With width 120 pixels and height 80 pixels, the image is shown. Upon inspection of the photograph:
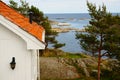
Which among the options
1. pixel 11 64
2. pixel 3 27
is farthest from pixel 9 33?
pixel 11 64

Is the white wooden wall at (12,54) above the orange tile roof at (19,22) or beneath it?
beneath

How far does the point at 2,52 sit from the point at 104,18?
16013 mm

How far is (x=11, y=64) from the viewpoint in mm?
10367

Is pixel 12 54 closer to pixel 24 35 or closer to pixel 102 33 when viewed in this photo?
pixel 24 35

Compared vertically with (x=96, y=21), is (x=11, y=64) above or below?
below

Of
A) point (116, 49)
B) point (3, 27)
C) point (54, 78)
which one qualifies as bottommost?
point (54, 78)

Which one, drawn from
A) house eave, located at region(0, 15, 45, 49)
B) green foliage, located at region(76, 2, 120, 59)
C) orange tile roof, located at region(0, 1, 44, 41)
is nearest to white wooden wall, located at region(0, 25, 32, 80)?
house eave, located at region(0, 15, 45, 49)

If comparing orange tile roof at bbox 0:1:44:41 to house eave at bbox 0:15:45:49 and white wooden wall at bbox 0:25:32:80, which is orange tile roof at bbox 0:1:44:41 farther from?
white wooden wall at bbox 0:25:32:80

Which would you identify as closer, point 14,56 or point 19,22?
point 14,56

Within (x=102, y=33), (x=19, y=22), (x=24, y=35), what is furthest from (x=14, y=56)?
(x=102, y=33)

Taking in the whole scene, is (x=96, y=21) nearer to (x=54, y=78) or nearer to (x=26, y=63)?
(x=54, y=78)

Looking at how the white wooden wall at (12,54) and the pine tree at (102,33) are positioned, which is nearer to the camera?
the white wooden wall at (12,54)

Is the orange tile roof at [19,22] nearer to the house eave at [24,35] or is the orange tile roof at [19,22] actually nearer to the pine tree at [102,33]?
the house eave at [24,35]

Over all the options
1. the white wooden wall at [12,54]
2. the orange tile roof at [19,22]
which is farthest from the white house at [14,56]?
the orange tile roof at [19,22]
